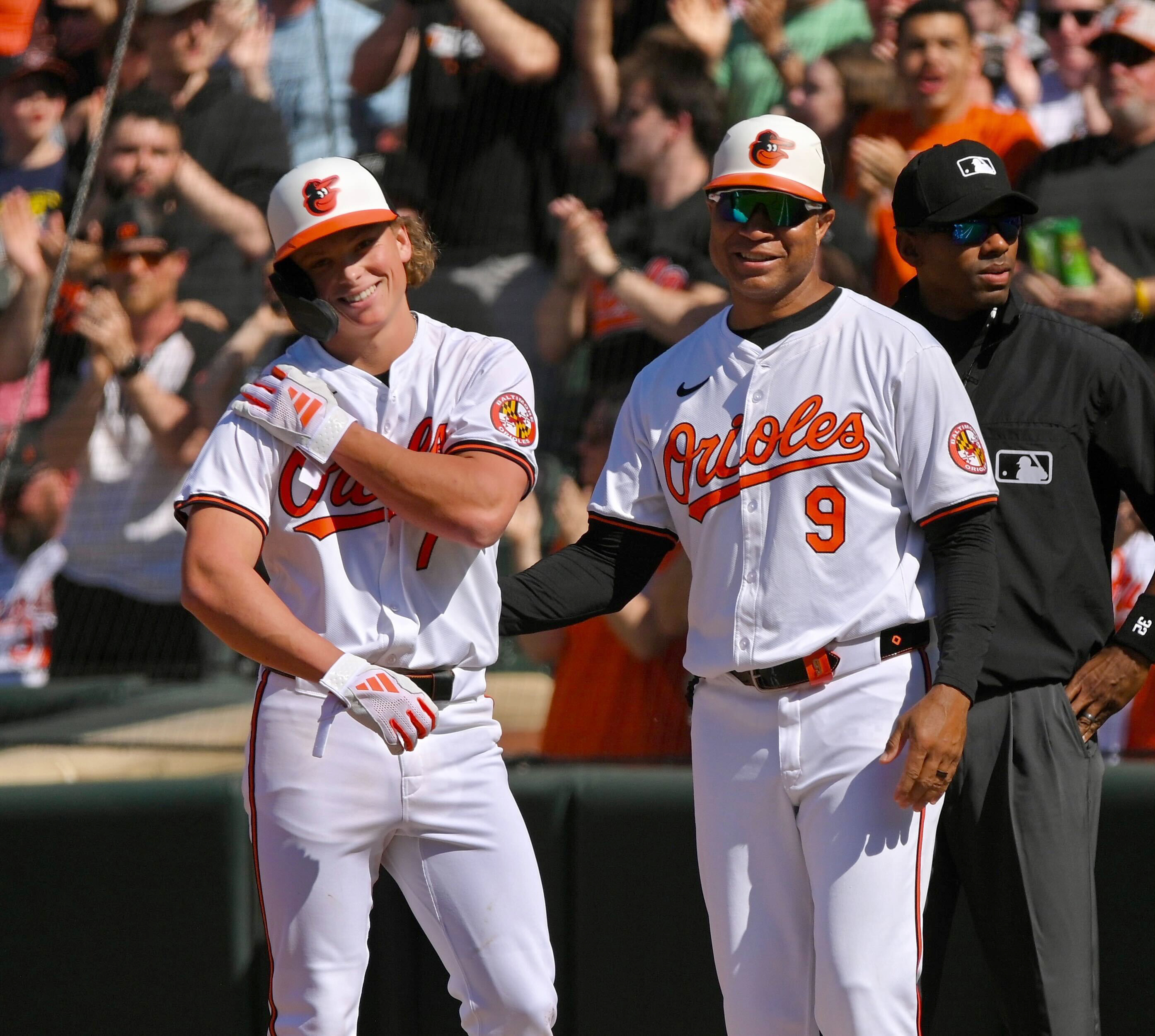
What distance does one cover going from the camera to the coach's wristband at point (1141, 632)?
239cm

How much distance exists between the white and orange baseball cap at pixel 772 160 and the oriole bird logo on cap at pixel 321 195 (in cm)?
58

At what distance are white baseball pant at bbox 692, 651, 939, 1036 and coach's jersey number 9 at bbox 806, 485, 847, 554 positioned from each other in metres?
0.19

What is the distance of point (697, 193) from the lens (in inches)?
180

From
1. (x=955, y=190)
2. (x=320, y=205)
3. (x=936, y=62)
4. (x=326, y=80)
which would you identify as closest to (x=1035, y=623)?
(x=955, y=190)

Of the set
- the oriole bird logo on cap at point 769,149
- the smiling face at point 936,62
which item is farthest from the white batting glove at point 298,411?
the smiling face at point 936,62

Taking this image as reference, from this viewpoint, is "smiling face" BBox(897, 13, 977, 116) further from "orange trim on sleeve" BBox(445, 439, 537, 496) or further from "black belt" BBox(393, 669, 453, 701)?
"black belt" BBox(393, 669, 453, 701)

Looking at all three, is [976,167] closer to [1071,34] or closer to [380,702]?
[380,702]

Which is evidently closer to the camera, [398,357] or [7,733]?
[398,357]

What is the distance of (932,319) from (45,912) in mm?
2292

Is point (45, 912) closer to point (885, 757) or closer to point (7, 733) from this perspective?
point (7, 733)

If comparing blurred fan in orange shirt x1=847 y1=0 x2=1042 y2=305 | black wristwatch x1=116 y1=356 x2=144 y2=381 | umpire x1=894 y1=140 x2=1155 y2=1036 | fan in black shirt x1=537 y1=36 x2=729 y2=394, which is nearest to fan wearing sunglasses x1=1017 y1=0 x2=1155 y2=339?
blurred fan in orange shirt x1=847 y1=0 x2=1042 y2=305

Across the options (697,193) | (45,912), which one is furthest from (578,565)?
(697,193)

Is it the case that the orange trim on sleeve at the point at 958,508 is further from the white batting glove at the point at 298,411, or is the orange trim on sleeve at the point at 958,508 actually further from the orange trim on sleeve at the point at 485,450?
the white batting glove at the point at 298,411

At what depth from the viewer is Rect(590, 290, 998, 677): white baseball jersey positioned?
7.14 feet
